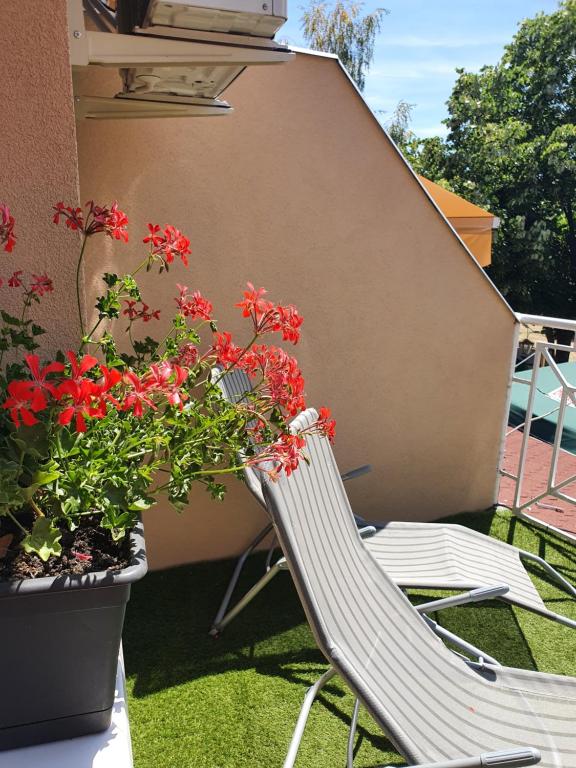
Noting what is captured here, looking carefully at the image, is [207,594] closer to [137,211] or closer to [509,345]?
[137,211]

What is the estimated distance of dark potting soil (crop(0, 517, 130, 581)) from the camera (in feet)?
4.28

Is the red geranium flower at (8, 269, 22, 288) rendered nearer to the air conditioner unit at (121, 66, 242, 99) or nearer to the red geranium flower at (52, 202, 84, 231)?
the red geranium flower at (52, 202, 84, 231)

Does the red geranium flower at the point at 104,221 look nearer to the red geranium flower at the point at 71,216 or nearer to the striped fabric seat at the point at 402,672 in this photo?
the red geranium flower at the point at 71,216

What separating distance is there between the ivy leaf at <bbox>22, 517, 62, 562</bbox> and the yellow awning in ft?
16.2

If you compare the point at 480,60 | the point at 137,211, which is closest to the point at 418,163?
the point at 480,60

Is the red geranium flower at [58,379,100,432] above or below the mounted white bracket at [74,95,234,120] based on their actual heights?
below

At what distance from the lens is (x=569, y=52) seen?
72.5 feet

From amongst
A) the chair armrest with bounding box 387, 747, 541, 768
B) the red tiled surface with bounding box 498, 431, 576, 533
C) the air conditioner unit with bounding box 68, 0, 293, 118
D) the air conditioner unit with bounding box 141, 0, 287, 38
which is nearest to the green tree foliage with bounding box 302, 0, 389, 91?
the red tiled surface with bounding box 498, 431, 576, 533

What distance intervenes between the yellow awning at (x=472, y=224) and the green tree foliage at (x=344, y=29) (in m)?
19.7

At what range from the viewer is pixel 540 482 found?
255 inches

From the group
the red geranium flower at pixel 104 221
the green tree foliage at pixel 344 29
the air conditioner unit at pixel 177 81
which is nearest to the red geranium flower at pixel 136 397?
the red geranium flower at pixel 104 221

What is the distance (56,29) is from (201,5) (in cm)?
35

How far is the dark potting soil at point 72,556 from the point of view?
51.4 inches

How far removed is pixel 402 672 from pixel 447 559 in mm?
926
